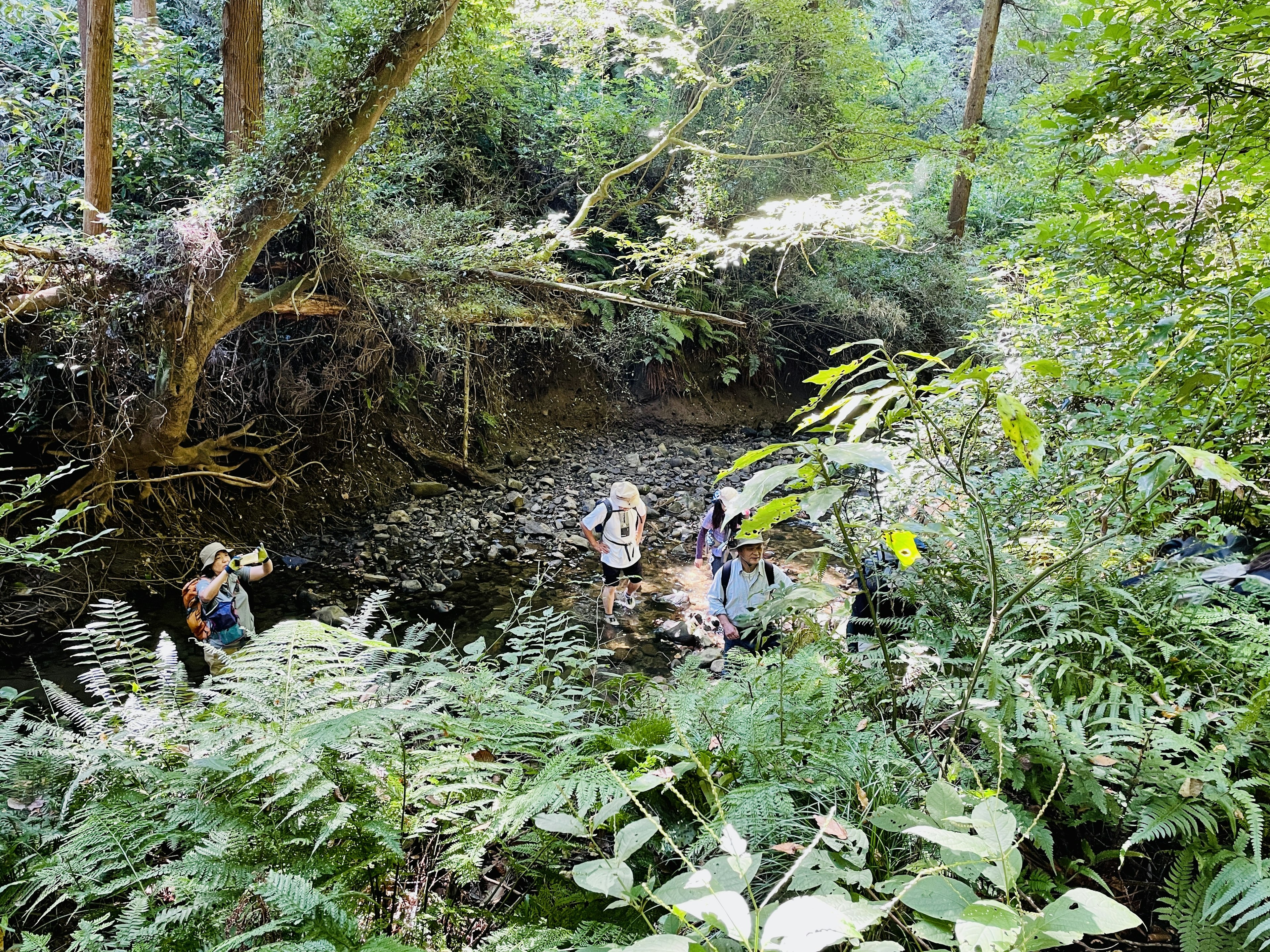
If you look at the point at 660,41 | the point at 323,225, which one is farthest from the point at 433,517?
the point at 660,41

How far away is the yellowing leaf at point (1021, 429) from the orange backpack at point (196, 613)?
19.1 ft

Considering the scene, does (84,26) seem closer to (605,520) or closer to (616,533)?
(605,520)

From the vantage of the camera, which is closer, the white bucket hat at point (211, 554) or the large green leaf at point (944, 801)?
the large green leaf at point (944, 801)

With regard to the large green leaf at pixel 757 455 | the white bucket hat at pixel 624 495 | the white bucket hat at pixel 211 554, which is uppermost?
the large green leaf at pixel 757 455

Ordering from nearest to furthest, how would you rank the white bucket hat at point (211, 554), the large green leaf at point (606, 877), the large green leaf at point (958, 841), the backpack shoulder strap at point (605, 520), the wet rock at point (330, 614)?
the large green leaf at point (958, 841)
the large green leaf at point (606, 877)
the white bucket hat at point (211, 554)
the wet rock at point (330, 614)
the backpack shoulder strap at point (605, 520)

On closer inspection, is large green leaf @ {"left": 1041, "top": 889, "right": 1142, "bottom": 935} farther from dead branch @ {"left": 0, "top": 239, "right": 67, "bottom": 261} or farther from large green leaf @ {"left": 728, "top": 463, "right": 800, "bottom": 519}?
dead branch @ {"left": 0, "top": 239, "right": 67, "bottom": 261}

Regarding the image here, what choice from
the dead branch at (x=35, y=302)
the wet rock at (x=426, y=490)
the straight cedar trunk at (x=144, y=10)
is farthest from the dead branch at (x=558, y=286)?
the straight cedar trunk at (x=144, y=10)

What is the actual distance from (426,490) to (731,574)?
656 centimetres

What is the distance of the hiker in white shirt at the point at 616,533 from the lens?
291 inches

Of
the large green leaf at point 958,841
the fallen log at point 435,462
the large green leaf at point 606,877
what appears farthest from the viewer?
the fallen log at point 435,462

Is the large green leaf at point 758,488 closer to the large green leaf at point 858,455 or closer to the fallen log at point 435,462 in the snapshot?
the large green leaf at point 858,455

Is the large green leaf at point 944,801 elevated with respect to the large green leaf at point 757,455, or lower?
lower

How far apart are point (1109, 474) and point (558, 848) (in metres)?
1.74

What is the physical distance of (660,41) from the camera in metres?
8.97
